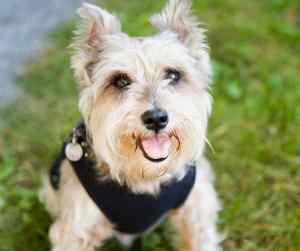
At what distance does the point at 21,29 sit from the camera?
5.88 metres

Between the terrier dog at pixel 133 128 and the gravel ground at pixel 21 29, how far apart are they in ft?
Answer: 6.45

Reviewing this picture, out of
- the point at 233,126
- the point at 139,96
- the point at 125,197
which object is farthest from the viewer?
the point at 233,126

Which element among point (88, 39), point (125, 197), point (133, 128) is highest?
point (88, 39)

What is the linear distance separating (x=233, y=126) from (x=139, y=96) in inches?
79.1

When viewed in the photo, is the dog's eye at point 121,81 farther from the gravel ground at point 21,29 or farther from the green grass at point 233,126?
the gravel ground at point 21,29

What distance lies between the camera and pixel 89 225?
330 centimetres

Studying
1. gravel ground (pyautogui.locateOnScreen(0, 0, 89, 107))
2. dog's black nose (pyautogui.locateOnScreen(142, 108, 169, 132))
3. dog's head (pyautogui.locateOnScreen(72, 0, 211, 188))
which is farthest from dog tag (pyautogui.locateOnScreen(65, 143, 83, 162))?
gravel ground (pyautogui.locateOnScreen(0, 0, 89, 107))

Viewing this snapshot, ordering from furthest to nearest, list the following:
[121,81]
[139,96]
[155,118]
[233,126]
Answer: [233,126]
[121,81]
[139,96]
[155,118]

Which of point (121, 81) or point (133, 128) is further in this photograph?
point (121, 81)

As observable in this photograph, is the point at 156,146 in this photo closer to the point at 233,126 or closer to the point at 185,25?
the point at 185,25

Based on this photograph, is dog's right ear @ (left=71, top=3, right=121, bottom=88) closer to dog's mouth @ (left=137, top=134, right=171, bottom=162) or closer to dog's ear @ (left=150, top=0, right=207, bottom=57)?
dog's ear @ (left=150, top=0, right=207, bottom=57)

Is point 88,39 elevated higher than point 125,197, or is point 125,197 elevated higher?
point 88,39

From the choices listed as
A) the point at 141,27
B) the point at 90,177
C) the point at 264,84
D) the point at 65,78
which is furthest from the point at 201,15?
the point at 90,177

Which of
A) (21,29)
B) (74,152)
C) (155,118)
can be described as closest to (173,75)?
(155,118)
